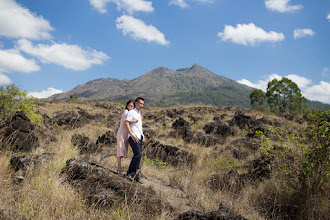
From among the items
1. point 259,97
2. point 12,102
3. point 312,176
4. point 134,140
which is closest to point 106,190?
point 134,140

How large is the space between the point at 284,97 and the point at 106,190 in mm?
37370

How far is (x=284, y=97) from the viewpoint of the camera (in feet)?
109

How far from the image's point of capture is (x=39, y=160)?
3611 mm

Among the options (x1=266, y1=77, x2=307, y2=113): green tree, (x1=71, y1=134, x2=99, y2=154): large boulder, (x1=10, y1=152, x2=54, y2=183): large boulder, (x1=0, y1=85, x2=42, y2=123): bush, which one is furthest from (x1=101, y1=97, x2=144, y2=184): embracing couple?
(x1=266, y1=77, x2=307, y2=113): green tree

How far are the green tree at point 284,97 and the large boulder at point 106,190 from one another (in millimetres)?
34023

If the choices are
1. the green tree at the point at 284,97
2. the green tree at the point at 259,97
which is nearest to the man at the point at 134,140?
the green tree at the point at 284,97

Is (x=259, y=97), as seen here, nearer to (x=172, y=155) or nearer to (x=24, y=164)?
(x=172, y=155)

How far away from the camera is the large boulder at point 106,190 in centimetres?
281

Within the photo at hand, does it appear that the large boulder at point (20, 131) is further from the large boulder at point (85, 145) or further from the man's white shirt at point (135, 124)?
the man's white shirt at point (135, 124)

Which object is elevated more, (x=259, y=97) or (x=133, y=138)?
(x=259, y=97)

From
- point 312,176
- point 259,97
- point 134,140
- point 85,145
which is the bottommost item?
point 85,145

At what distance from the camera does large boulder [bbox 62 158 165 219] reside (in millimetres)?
2809

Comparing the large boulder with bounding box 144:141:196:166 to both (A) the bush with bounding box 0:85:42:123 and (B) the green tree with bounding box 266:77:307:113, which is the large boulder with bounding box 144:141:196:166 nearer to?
(A) the bush with bounding box 0:85:42:123

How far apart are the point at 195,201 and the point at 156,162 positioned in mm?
3792
